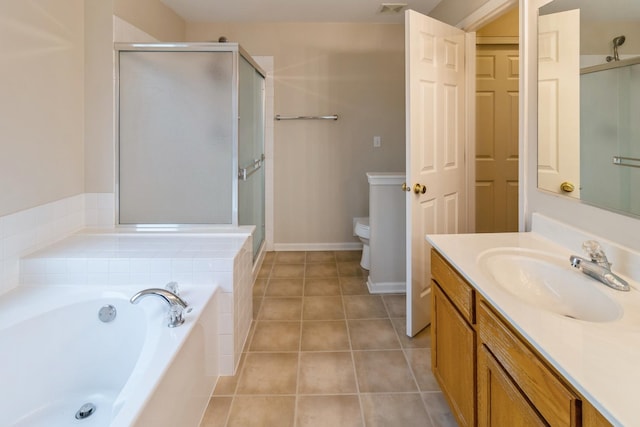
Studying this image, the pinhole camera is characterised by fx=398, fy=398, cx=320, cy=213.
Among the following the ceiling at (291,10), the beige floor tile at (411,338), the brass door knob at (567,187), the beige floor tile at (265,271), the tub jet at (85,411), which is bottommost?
the tub jet at (85,411)

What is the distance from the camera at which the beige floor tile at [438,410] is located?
1.70 m

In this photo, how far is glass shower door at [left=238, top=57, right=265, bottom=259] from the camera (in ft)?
9.16

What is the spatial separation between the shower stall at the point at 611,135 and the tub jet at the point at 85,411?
216 centimetres

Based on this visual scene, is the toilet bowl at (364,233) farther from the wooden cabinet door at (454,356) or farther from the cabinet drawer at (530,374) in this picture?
the cabinet drawer at (530,374)

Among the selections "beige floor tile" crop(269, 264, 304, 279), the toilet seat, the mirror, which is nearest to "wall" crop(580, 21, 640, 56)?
the mirror

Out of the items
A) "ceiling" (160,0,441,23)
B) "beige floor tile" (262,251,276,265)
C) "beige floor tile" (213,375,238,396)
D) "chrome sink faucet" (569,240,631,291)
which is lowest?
"beige floor tile" (213,375,238,396)

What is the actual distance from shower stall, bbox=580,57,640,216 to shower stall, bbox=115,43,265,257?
192 cm

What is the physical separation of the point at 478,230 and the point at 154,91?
2.84 meters

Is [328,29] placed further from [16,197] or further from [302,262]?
[16,197]

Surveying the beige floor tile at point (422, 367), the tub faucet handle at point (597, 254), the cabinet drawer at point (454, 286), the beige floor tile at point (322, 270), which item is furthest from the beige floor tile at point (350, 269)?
the tub faucet handle at point (597, 254)

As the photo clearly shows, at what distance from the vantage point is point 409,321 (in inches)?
96.6

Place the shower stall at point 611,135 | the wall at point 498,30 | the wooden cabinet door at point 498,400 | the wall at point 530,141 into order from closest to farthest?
the wooden cabinet door at point 498,400 < the shower stall at point 611,135 < the wall at point 530,141 < the wall at point 498,30

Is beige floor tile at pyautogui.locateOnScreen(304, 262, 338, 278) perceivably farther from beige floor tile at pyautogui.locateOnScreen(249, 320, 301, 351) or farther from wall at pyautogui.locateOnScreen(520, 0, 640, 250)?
wall at pyautogui.locateOnScreen(520, 0, 640, 250)

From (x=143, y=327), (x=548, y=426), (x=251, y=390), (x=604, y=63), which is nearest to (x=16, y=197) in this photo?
(x=143, y=327)
